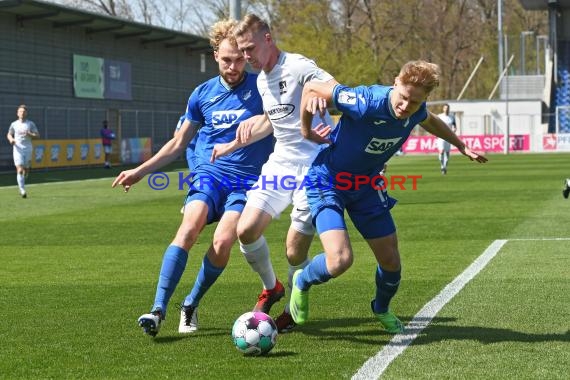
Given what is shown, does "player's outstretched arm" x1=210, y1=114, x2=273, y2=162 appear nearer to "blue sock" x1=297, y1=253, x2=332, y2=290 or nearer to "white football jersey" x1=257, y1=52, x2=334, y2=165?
"white football jersey" x1=257, y1=52, x2=334, y2=165

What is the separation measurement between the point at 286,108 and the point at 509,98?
5480cm

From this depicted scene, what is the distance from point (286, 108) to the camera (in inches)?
296

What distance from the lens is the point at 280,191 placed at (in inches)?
291

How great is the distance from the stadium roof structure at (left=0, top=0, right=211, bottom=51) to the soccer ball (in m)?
32.1

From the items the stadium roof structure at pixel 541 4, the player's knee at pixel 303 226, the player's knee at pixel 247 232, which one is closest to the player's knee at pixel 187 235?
the player's knee at pixel 247 232

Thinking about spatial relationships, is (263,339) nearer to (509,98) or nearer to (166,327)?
(166,327)

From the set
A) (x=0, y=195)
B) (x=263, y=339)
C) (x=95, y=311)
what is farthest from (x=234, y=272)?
(x=0, y=195)

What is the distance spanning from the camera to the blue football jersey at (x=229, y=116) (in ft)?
26.1

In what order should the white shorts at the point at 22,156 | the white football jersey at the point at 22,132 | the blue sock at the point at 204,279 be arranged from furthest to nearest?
the white football jersey at the point at 22,132, the white shorts at the point at 22,156, the blue sock at the point at 204,279

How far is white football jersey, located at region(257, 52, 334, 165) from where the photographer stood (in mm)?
7480

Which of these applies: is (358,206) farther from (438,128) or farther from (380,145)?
(438,128)

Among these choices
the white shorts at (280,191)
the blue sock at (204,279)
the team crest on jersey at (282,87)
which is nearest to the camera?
the white shorts at (280,191)

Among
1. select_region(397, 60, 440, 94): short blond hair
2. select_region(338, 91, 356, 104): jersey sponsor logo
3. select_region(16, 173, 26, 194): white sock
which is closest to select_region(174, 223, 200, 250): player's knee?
select_region(338, 91, 356, 104): jersey sponsor logo

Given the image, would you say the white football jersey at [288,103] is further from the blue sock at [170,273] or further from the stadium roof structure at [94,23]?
the stadium roof structure at [94,23]
